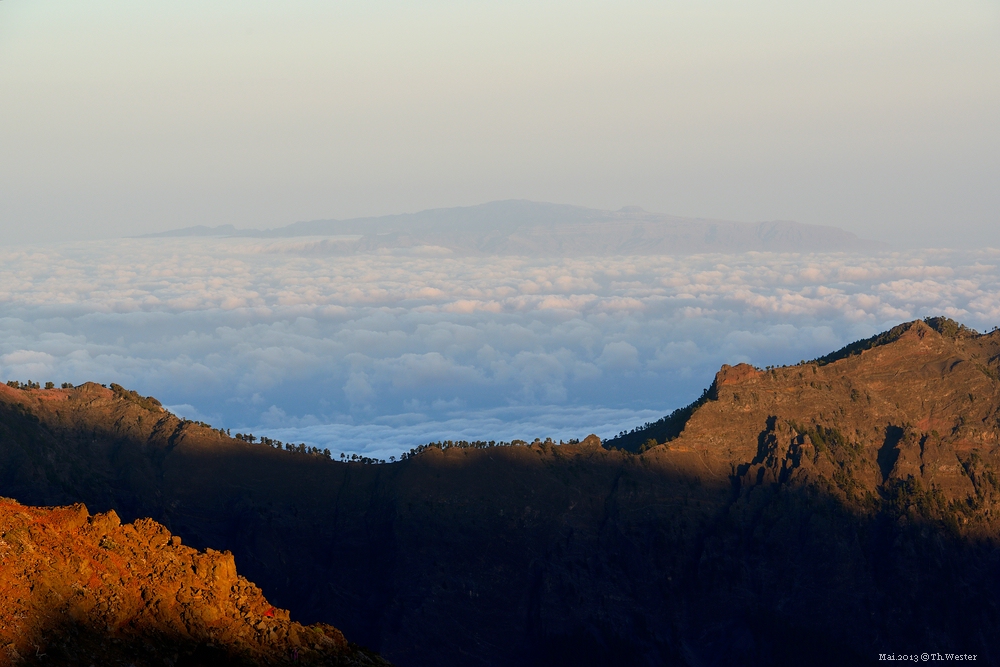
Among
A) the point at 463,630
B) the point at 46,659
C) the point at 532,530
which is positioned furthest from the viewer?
the point at 532,530

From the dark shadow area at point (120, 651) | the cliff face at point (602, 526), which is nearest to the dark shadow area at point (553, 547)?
the cliff face at point (602, 526)

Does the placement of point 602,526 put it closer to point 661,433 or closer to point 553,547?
point 553,547

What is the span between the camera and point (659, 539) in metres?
122

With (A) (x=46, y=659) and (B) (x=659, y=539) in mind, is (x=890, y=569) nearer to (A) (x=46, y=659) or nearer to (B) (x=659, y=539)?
(B) (x=659, y=539)

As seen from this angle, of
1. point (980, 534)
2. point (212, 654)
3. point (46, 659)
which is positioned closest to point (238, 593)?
point (212, 654)

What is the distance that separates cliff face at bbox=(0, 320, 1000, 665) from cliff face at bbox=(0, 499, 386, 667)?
157 feet

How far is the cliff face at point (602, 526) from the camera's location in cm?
11431

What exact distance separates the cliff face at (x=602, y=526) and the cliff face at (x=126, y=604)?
47.9m

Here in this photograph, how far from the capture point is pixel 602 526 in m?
123

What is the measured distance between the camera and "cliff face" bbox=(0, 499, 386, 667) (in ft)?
182

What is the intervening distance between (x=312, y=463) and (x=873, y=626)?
49754 mm

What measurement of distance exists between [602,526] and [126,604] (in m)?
68.6

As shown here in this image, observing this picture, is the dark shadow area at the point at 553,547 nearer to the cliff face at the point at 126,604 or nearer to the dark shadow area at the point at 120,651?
the cliff face at the point at 126,604

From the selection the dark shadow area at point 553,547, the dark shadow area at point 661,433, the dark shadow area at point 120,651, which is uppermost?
the dark shadow area at point 661,433
